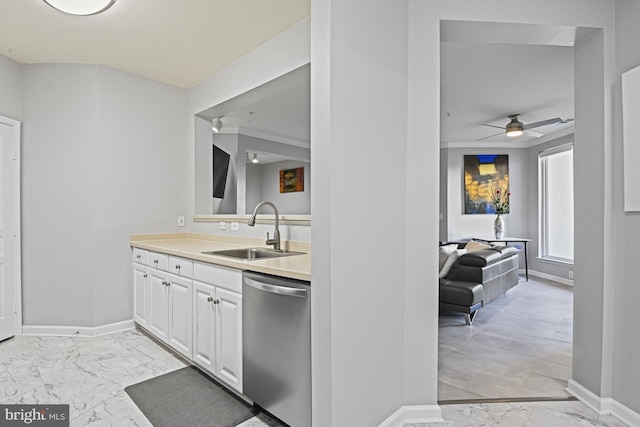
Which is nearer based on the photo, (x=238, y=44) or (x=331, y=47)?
(x=331, y=47)

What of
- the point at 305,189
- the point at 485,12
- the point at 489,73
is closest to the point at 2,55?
the point at 305,189

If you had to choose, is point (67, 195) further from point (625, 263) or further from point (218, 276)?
point (625, 263)

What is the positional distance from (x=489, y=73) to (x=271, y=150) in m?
2.73

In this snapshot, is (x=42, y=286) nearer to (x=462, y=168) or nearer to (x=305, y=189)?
(x=305, y=189)

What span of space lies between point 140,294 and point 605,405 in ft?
11.8

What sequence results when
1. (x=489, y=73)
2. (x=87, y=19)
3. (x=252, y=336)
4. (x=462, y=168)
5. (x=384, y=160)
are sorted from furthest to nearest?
(x=462, y=168) → (x=489, y=73) → (x=87, y=19) → (x=252, y=336) → (x=384, y=160)

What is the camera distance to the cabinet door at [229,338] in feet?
6.66

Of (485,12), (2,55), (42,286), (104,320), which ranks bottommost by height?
(104,320)

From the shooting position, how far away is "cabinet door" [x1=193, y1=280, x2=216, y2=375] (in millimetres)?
2230

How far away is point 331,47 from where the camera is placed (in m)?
1.48

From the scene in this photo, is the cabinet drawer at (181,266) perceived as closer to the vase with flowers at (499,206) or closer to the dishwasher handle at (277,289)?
the dishwasher handle at (277,289)

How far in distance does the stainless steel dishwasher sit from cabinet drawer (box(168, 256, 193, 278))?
2.32ft

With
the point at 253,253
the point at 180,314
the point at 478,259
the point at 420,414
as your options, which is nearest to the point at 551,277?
the point at 478,259

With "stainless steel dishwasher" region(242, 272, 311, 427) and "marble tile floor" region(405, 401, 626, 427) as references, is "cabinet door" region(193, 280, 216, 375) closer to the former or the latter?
"stainless steel dishwasher" region(242, 272, 311, 427)
